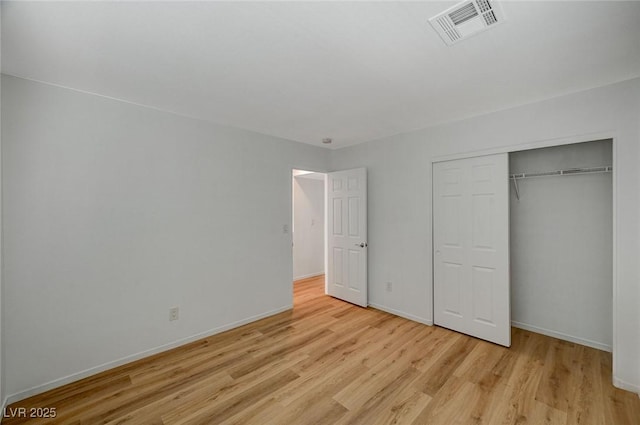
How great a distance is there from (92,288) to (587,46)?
416 cm

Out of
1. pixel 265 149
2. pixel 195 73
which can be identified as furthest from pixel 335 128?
pixel 195 73

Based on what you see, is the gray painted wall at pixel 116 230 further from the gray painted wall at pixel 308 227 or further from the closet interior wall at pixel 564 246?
the closet interior wall at pixel 564 246

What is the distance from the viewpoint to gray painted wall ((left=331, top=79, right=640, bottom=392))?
214 cm

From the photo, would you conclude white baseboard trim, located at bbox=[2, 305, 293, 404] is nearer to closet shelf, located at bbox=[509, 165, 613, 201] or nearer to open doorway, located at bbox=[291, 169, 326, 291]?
open doorway, located at bbox=[291, 169, 326, 291]

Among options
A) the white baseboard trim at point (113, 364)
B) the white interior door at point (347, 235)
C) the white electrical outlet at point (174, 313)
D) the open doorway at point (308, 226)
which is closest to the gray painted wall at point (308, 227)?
the open doorway at point (308, 226)

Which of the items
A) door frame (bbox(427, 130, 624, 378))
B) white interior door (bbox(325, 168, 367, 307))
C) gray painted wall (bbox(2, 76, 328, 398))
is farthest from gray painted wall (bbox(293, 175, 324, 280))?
door frame (bbox(427, 130, 624, 378))

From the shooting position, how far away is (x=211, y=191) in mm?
3119

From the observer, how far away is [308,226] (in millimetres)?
5984

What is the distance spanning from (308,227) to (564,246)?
4217mm

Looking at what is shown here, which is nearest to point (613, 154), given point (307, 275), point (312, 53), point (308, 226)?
point (312, 53)

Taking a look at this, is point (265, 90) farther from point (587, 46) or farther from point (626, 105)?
point (626, 105)

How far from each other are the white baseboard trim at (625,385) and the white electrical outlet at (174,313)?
395 centimetres

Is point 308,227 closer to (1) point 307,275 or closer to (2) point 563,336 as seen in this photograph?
(1) point 307,275

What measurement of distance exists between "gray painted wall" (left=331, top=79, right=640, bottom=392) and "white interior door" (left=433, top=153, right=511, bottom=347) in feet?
0.42
